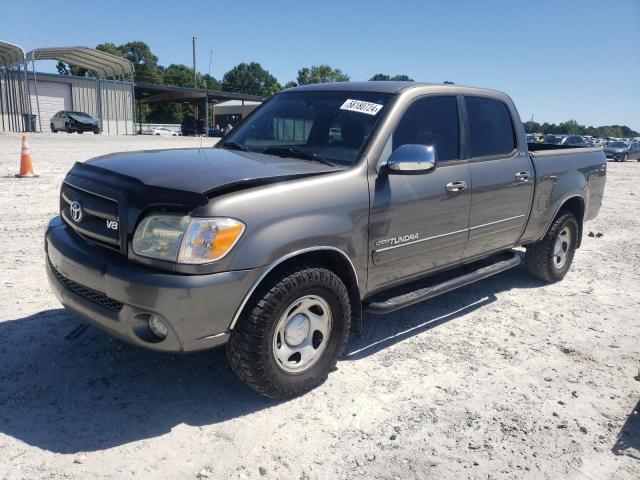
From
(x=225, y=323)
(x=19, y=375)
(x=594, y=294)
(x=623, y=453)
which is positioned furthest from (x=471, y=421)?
(x=594, y=294)

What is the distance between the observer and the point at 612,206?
38.4ft

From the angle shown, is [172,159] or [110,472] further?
[172,159]

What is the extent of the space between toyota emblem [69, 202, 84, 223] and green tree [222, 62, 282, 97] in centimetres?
10694

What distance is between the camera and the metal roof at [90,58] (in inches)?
1123

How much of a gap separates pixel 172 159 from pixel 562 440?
2840 millimetres

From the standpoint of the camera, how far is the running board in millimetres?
3506

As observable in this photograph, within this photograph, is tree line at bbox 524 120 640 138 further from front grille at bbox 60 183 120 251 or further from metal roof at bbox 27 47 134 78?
front grille at bbox 60 183 120 251

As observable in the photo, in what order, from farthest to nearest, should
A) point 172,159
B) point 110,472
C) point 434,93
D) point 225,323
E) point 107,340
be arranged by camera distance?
point 434,93, point 107,340, point 172,159, point 225,323, point 110,472

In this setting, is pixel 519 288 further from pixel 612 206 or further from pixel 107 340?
pixel 612 206

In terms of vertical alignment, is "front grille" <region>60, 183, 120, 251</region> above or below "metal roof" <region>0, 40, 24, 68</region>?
below

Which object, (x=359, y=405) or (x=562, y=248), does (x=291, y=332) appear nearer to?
(x=359, y=405)

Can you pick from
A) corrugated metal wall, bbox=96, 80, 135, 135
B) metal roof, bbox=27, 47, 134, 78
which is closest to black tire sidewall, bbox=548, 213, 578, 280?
metal roof, bbox=27, 47, 134, 78

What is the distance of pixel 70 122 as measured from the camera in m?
31.0

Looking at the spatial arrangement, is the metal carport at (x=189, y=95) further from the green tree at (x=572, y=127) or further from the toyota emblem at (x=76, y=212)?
the green tree at (x=572, y=127)
